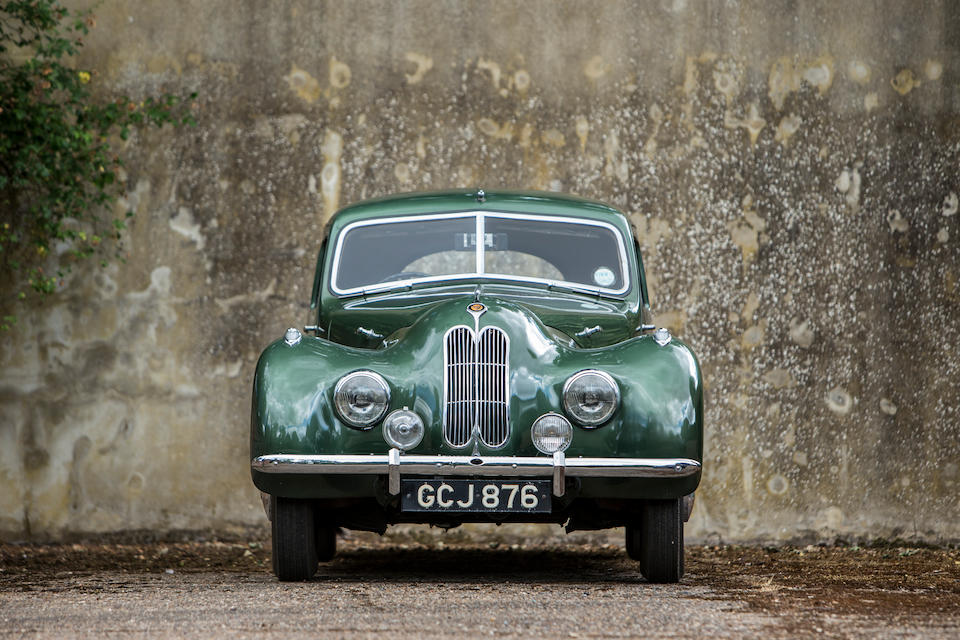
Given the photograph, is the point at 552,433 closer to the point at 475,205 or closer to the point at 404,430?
the point at 404,430

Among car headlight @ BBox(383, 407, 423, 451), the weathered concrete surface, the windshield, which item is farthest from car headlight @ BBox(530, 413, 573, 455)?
the weathered concrete surface

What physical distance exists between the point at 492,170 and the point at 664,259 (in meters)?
1.26

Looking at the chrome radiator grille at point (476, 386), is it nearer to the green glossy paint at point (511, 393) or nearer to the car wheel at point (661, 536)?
the green glossy paint at point (511, 393)

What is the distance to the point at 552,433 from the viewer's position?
14.6 feet

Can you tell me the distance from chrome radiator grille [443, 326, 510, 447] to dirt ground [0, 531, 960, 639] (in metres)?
0.59

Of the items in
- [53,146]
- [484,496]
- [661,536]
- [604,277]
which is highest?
[53,146]

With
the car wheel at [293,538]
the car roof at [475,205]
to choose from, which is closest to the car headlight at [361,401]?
the car wheel at [293,538]

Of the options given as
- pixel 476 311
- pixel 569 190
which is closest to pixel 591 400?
pixel 476 311

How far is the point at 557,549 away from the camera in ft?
25.1

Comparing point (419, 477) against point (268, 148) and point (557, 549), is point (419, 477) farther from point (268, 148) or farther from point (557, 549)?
point (268, 148)

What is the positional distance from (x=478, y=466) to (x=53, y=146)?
413cm

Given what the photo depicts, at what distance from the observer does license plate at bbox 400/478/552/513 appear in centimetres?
439

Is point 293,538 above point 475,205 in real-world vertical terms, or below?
below

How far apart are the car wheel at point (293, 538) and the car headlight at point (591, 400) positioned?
112 cm
